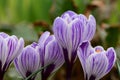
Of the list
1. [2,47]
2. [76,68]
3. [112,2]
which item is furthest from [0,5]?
[2,47]

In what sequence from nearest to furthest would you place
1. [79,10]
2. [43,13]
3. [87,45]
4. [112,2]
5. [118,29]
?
[87,45], [118,29], [79,10], [43,13], [112,2]

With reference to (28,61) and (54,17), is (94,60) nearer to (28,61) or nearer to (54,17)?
(28,61)

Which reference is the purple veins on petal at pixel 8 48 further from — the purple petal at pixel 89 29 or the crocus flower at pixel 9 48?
the purple petal at pixel 89 29

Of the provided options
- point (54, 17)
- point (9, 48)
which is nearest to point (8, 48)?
point (9, 48)

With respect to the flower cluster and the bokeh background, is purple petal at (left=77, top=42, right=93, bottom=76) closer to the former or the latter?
the flower cluster

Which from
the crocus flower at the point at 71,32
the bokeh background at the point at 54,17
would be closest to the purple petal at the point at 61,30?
the crocus flower at the point at 71,32

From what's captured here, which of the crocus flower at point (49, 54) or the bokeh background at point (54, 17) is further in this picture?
the bokeh background at point (54, 17)

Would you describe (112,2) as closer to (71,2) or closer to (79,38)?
(71,2)
